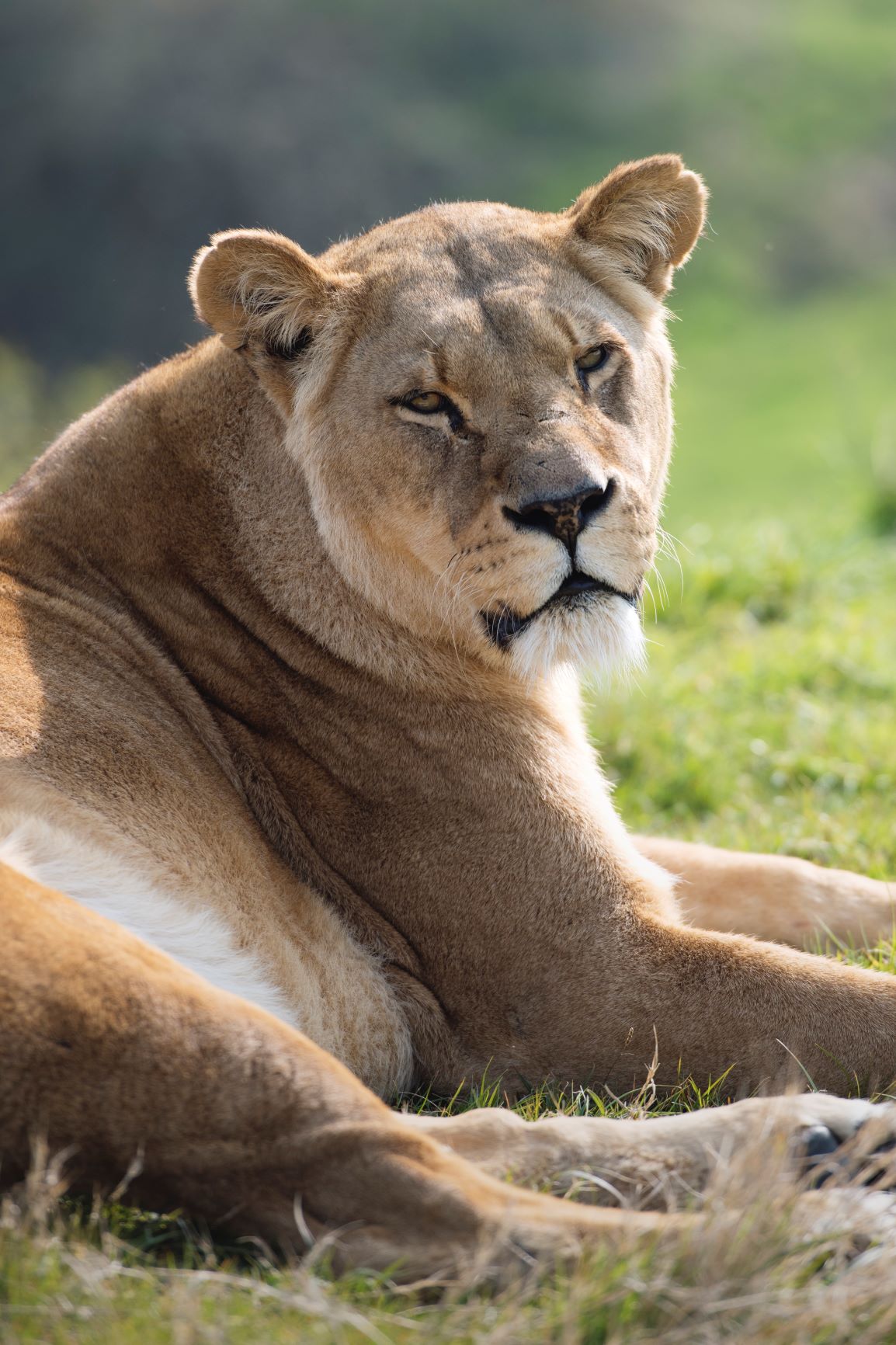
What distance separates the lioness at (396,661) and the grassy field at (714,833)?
0.28m

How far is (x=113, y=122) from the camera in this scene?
21.9 m

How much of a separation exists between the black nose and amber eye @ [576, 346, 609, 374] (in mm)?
394

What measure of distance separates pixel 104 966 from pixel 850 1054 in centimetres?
158

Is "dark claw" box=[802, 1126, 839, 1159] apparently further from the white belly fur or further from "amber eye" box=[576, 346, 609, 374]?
"amber eye" box=[576, 346, 609, 374]

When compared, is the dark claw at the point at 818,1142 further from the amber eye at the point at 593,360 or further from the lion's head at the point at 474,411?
the amber eye at the point at 593,360

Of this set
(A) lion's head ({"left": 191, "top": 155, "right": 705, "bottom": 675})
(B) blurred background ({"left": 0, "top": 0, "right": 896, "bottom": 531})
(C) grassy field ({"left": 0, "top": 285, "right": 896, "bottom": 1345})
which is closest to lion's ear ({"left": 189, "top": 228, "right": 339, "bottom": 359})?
(A) lion's head ({"left": 191, "top": 155, "right": 705, "bottom": 675})

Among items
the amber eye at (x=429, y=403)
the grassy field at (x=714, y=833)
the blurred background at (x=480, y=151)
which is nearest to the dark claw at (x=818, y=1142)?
the grassy field at (x=714, y=833)

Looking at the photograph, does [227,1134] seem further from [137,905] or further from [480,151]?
[480,151]

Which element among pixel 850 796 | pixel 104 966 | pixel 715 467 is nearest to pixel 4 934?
pixel 104 966

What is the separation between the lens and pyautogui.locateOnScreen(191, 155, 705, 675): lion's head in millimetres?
3438

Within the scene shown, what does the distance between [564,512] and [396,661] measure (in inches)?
22.9

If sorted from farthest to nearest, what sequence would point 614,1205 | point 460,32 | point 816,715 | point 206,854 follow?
1. point 460,32
2. point 816,715
3. point 206,854
4. point 614,1205

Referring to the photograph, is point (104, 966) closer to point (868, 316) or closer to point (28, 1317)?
point (28, 1317)

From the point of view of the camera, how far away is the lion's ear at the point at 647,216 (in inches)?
153
